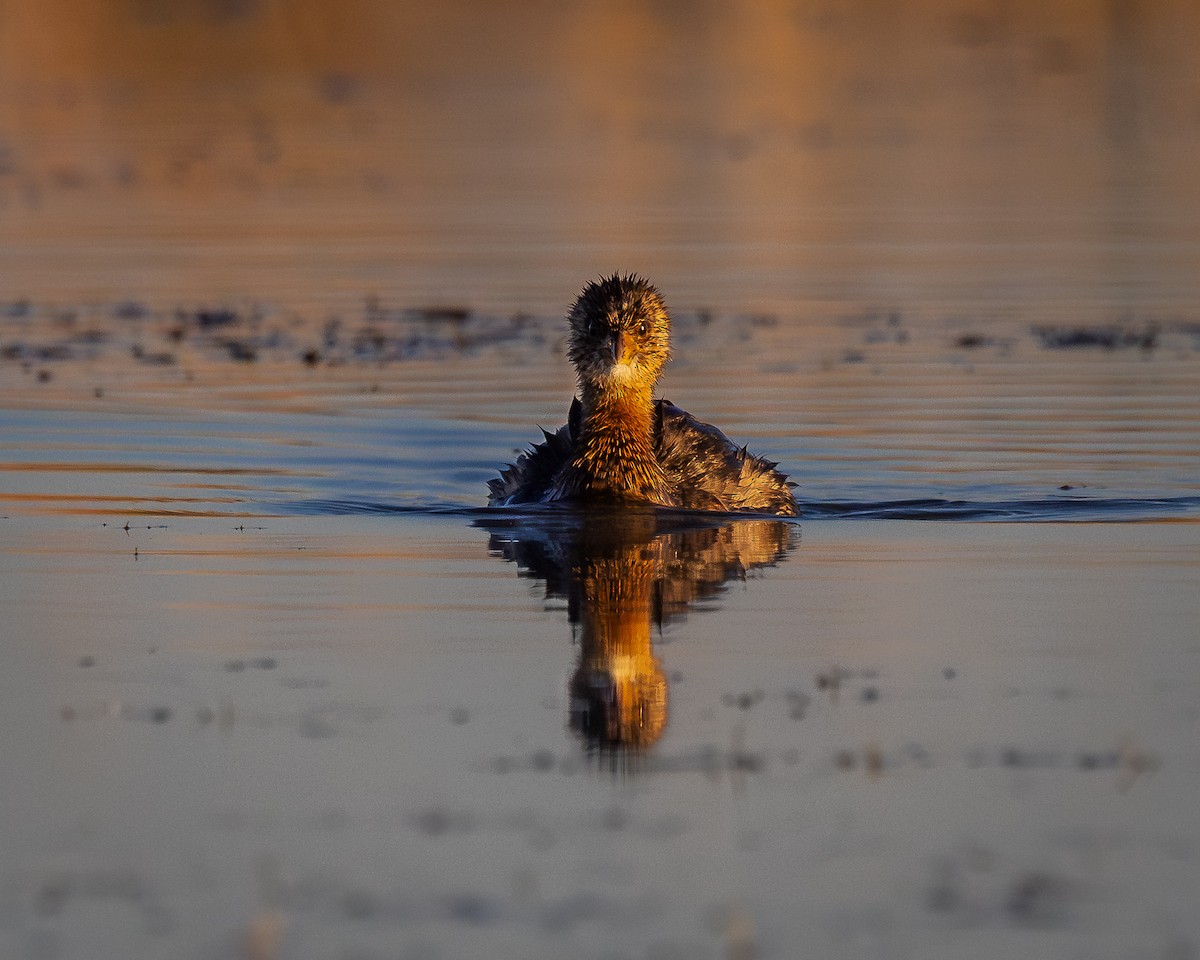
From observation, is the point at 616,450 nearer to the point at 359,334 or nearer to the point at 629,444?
the point at 629,444

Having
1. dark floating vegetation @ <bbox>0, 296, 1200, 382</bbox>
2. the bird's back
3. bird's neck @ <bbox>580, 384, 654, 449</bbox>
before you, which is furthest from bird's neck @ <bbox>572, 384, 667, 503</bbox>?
dark floating vegetation @ <bbox>0, 296, 1200, 382</bbox>

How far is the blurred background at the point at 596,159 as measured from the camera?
973 inches

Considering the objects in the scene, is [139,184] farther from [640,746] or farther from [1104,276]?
[640,746]

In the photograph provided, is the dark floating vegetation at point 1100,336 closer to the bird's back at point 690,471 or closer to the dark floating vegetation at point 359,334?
Answer: the dark floating vegetation at point 359,334

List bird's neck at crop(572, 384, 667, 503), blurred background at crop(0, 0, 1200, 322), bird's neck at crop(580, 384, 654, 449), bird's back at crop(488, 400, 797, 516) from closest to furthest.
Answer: bird's neck at crop(572, 384, 667, 503) → bird's neck at crop(580, 384, 654, 449) → bird's back at crop(488, 400, 797, 516) → blurred background at crop(0, 0, 1200, 322)

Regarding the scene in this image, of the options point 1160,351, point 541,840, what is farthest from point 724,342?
point 541,840

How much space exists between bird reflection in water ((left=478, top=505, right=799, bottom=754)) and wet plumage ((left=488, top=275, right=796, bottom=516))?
0.99 ft

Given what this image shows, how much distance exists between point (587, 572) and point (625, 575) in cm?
22

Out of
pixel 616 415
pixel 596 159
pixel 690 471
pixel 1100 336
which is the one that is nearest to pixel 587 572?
pixel 616 415

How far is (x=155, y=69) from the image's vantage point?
4900cm

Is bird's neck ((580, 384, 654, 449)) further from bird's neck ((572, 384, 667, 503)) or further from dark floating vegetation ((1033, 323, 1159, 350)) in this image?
dark floating vegetation ((1033, 323, 1159, 350))

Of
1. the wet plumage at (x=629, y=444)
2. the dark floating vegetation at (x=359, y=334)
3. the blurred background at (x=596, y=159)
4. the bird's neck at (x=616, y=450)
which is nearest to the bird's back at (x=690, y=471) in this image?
the wet plumage at (x=629, y=444)

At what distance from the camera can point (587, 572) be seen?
39.4ft

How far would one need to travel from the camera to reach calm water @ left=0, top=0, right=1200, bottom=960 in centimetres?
675
